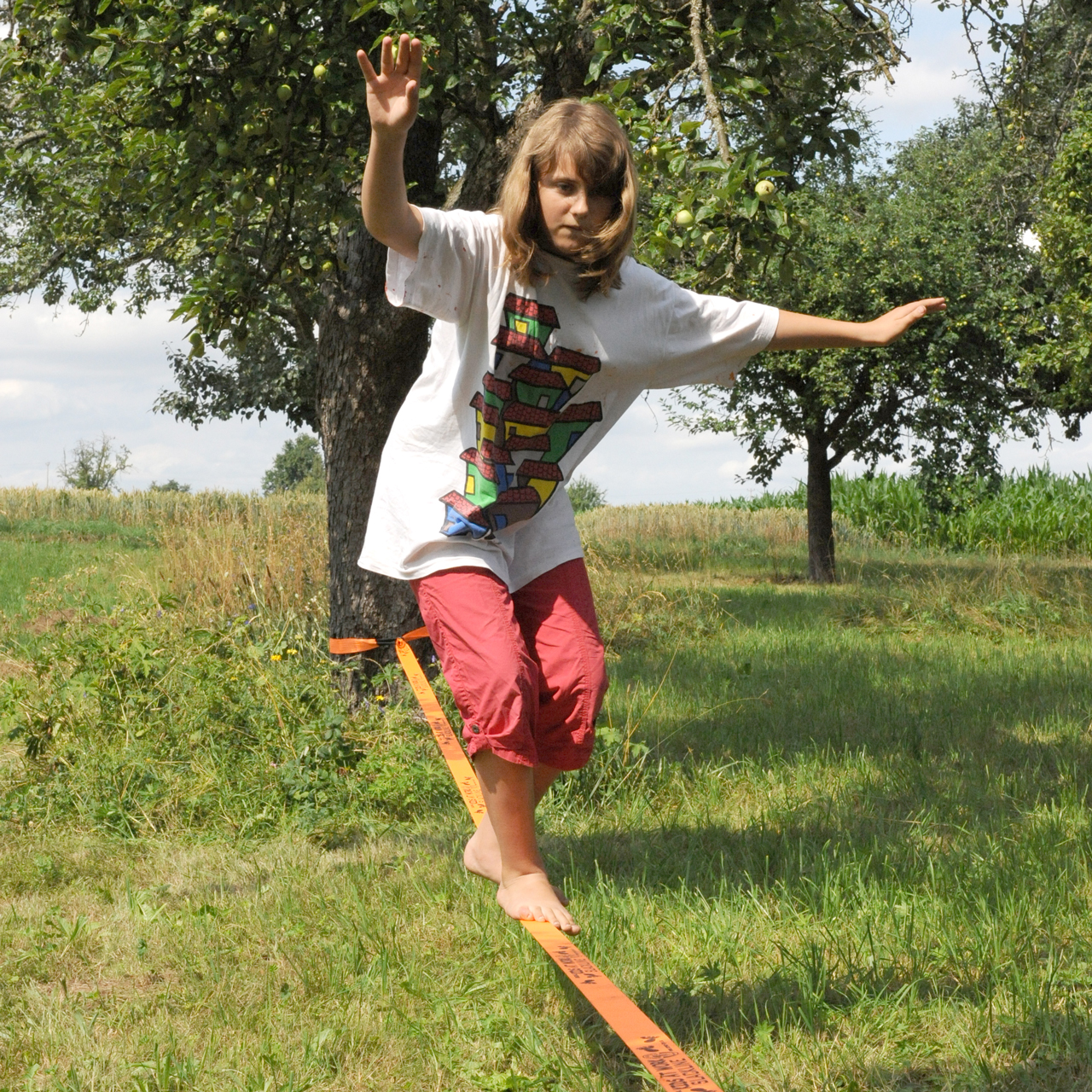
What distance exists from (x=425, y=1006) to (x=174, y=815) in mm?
2389

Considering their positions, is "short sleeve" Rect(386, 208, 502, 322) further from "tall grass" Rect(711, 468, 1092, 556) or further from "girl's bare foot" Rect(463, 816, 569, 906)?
"tall grass" Rect(711, 468, 1092, 556)

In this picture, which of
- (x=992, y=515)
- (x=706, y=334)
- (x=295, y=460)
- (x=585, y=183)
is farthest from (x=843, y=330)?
(x=295, y=460)

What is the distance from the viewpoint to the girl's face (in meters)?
3.07

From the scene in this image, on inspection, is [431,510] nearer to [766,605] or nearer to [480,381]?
[480,381]

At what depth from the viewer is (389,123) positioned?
2.71m

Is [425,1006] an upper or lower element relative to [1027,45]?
lower

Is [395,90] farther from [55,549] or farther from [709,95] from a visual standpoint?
[55,549]

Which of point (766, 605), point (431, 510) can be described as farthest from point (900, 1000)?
point (766, 605)

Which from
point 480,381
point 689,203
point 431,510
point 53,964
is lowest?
point 53,964

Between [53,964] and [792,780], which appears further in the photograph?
[792,780]

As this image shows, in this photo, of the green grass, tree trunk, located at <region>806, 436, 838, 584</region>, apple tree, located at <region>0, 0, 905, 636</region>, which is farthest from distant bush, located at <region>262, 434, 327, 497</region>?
apple tree, located at <region>0, 0, 905, 636</region>

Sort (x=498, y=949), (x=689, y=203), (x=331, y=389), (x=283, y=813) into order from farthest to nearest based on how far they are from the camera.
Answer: (x=331, y=389) → (x=283, y=813) → (x=689, y=203) → (x=498, y=949)

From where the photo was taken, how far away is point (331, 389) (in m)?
6.41

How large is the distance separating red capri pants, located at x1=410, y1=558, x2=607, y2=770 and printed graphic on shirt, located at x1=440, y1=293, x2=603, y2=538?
6.9 inches
